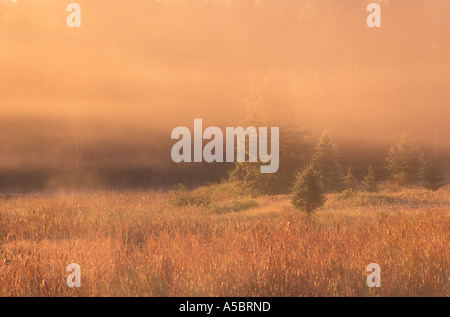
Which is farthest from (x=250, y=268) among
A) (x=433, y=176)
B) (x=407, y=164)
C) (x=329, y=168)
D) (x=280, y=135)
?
(x=407, y=164)

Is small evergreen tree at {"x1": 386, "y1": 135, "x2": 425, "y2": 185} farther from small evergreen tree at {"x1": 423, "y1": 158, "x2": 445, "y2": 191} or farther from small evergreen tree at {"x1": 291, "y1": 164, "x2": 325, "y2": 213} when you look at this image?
small evergreen tree at {"x1": 291, "y1": 164, "x2": 325, "y2": 213}

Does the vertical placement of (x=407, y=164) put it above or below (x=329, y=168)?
above

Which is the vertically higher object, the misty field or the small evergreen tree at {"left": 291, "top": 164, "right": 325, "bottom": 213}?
the small evergreen tree at {"left": 291, "top": 164, "right": 325, "bottom": 213}

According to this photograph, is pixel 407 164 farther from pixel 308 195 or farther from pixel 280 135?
pixel 308 195

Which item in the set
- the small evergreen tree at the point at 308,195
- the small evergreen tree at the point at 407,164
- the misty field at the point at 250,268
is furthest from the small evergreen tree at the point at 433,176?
the misty field at the point at 250,268

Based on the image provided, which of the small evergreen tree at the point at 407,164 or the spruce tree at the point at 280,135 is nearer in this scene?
the spruce tree at the point at 280,135

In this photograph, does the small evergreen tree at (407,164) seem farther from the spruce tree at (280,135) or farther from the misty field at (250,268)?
the misty field at (250,268)

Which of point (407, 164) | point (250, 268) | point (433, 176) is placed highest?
point (407, 164)

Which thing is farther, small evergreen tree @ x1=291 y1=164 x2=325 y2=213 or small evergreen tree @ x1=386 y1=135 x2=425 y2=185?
small evergreen tree @ x1=386 y1=135 x2=425 y2=185

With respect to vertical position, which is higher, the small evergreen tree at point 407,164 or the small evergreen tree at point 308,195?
the small evergreen tree at point 407,164

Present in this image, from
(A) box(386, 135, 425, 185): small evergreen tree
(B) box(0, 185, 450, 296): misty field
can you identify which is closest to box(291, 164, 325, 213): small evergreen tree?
(B) box(0, 185, 450, 296): misty field

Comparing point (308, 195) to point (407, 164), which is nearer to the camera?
point (308, 195)

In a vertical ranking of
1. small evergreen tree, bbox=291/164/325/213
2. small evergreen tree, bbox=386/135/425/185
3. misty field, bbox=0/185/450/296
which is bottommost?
misty field, bbox=0/185/450/296
